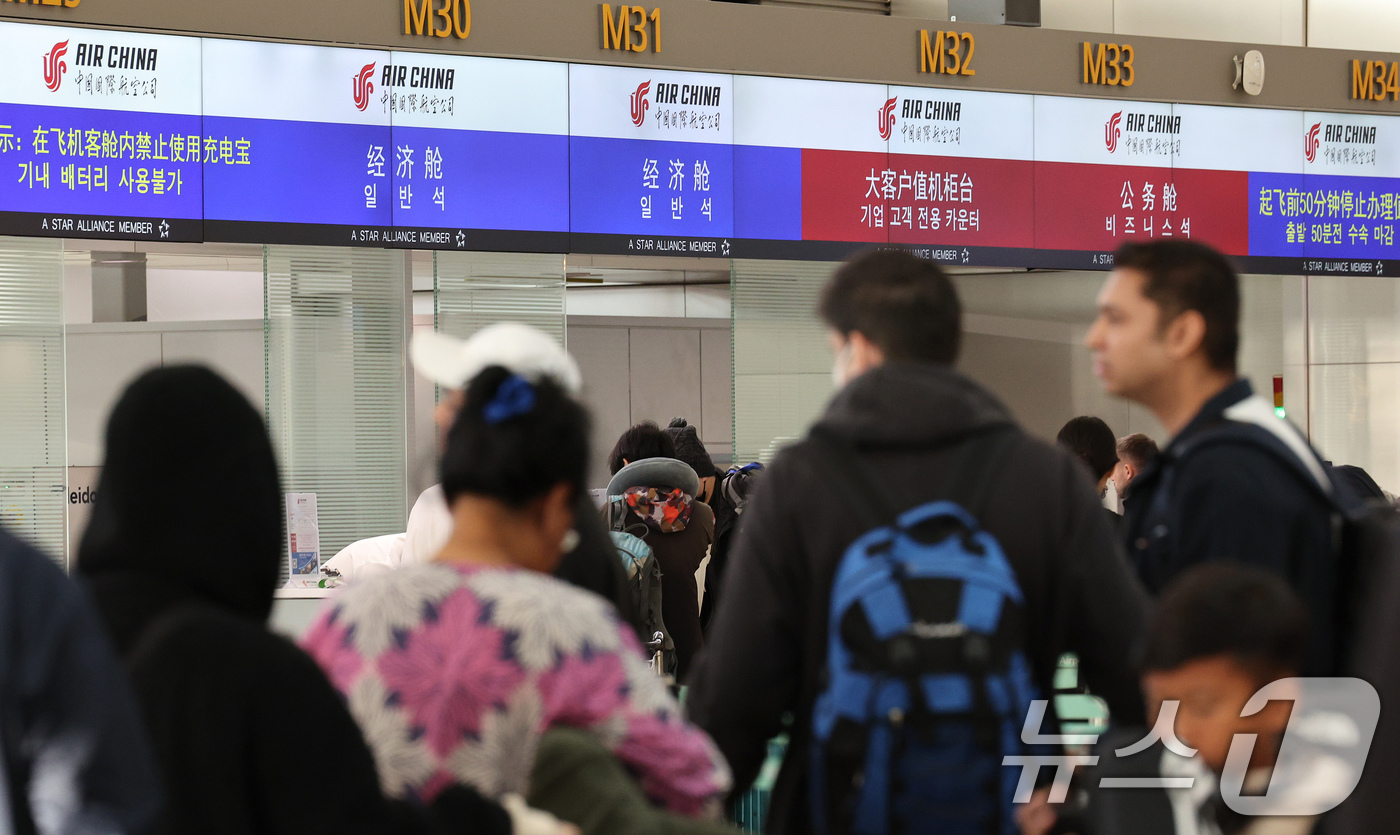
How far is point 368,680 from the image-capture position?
4.83 feet

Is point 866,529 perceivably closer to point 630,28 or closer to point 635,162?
point 635,162

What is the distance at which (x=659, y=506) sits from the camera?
16.1 feet

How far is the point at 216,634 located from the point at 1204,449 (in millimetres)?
1346

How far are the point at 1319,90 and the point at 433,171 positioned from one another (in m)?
4.99

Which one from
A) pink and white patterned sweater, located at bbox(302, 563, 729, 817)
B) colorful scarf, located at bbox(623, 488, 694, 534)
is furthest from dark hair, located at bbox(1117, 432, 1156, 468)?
pink and white patterned sweater, located at bbox(302, 563, 729, 817)

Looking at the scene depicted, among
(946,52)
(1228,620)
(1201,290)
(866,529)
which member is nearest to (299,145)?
(946,52)

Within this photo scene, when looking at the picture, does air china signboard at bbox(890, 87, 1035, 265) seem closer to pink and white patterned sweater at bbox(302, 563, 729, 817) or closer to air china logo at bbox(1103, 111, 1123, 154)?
air china logo at bbox(1103, 111, 1123, 154)

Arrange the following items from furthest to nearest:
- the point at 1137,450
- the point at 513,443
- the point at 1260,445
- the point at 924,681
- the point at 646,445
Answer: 1. the point at 1137,450
2. the point at 646,445
3. the point at 1260,445
4. the point at 924,681
5. the point at 513,443

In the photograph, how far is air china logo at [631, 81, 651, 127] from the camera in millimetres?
6656

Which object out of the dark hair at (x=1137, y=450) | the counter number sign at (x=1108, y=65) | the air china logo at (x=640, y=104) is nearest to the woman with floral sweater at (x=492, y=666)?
the dark hair at (x=1137, y=450)

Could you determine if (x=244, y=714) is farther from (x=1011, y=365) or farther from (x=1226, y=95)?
(x=1011, y=365)

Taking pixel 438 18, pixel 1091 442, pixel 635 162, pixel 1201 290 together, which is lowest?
pixel 1091 442

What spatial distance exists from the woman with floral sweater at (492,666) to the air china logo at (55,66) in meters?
4.95

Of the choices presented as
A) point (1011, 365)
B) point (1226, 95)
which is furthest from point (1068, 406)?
point (1226, 95)
